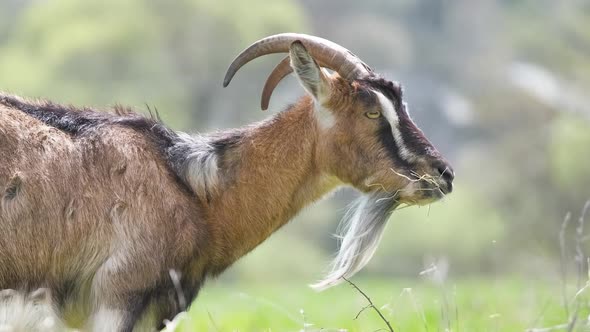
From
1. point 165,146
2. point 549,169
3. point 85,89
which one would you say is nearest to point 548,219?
point 549,169

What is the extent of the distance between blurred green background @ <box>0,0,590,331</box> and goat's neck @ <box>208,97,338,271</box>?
22.5m

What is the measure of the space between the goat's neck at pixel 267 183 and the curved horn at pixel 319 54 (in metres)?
0.34

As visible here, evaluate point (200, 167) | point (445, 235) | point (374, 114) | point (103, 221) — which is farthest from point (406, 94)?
point (103, 221)

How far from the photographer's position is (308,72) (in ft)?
23.7

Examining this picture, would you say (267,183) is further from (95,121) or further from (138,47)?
(138,47)

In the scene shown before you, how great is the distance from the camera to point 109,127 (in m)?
6.89

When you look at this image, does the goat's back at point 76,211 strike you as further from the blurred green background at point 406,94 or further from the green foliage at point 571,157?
the green foliage at point 571,157

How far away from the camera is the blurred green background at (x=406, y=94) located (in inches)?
1393

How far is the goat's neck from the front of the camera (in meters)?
7.08

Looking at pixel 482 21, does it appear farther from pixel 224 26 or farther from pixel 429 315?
pixel 429 315

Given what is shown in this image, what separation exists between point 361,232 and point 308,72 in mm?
1251

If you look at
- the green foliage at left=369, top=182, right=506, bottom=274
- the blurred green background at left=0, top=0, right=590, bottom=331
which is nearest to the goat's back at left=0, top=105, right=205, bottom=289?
the blurred green background at left=0, top=0, right=590, bottom=331

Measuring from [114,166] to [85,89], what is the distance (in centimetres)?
A: 3132

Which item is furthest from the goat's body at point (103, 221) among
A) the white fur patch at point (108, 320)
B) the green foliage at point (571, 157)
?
the green foliage at point (571, 157)
